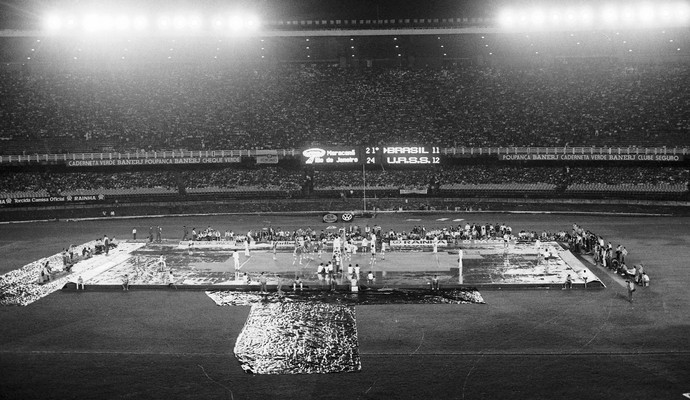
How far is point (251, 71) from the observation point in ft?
252

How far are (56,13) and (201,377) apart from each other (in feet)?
173

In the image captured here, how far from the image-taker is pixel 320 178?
6731cm

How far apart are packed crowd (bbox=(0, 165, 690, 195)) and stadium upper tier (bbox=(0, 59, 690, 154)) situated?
2751mm

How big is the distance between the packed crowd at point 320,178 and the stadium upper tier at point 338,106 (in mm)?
2751

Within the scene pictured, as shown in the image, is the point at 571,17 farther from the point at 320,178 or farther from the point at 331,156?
the point at 320,178

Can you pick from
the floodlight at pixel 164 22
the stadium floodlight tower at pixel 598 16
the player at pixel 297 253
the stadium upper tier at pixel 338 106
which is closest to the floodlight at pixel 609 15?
the stadium floodlight tower at pixel 598 16

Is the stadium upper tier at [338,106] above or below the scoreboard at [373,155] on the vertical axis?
above

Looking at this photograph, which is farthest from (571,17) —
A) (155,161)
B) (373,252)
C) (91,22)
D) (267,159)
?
(91,22)

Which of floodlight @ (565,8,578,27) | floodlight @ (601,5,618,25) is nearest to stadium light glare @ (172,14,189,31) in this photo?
floodlight @ (565,8,578,27)

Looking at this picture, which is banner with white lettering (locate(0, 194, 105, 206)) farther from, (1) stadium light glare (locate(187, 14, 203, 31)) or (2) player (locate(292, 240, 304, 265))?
(2) player (locate(292, 240, 304, 265))

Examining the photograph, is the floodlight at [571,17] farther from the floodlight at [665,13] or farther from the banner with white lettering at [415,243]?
the banner with white lettering at [415,243]

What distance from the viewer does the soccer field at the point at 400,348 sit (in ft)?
67.5

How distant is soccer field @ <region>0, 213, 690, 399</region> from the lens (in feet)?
67.5

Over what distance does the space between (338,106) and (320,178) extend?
392 inches
